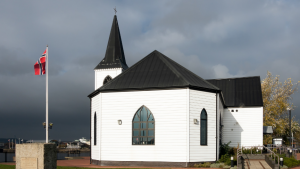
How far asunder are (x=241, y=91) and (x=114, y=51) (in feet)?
54.9

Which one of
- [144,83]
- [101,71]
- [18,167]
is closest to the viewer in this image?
[18,167]

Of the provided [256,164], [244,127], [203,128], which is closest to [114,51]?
[244,127]

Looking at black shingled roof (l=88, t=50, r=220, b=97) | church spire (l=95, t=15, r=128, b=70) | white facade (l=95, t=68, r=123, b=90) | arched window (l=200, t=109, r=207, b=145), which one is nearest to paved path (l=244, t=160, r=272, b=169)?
arched window (l=200, t=109, r=207, b=145)

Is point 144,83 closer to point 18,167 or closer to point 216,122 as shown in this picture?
point 216,122

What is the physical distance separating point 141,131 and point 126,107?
2097mm

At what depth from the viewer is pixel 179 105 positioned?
21.8 meters

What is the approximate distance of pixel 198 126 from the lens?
2222 centimetres

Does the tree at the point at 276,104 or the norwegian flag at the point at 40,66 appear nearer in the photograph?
the norwegian flag at the point at 40,66

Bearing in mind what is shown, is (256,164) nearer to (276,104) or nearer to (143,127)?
(143,127)

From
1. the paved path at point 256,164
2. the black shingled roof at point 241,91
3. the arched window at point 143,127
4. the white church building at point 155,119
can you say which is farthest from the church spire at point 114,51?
the paved path at point 256,164

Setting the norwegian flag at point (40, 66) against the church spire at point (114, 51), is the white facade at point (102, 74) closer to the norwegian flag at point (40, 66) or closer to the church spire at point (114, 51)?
the church spire at point (114, 51)

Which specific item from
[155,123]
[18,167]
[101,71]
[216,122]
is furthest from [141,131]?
[101,71]

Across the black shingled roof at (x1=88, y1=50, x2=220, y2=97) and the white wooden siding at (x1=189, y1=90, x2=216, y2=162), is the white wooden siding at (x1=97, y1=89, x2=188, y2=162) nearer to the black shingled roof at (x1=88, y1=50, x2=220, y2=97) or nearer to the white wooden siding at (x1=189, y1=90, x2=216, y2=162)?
the black shingled roof at (x1=88, y1=50, x2=220, y2=97)

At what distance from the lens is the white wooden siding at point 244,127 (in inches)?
1221
